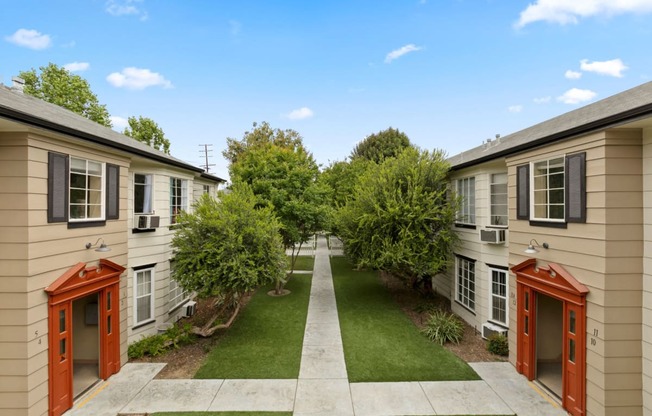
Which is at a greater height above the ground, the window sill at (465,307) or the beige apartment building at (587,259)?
the beige apartment building at (587,259)

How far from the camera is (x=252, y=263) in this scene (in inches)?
345

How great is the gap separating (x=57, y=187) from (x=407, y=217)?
995cm

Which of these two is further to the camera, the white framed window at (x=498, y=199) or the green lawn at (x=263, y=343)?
the white framed window at (x=498, y=199)

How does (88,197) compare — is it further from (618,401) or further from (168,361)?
(618,401)

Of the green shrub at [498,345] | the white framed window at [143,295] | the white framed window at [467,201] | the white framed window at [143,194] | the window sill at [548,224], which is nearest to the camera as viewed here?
the window sill at [548,224]

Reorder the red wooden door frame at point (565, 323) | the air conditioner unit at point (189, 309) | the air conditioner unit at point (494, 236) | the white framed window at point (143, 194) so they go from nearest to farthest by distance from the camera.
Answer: the red wooden door frame at point (565, 323) → the air conditioner unit at point (494, 236) → the white framed window at point (143, 194) → the air conditioner unit at point (189, 309)

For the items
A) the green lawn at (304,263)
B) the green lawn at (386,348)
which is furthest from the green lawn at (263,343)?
the green lawn at (304,263)

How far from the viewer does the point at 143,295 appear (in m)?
9.30

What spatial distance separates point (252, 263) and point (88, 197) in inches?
174

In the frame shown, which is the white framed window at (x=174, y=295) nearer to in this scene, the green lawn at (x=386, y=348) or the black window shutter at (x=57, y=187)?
the black window shutter at (x=57, y=187)

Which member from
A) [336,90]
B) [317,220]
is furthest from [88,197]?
[336,90]

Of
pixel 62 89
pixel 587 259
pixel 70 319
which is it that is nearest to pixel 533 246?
pixel 587 259

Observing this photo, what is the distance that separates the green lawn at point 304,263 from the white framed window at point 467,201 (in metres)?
12.2

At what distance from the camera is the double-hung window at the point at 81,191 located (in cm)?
599
